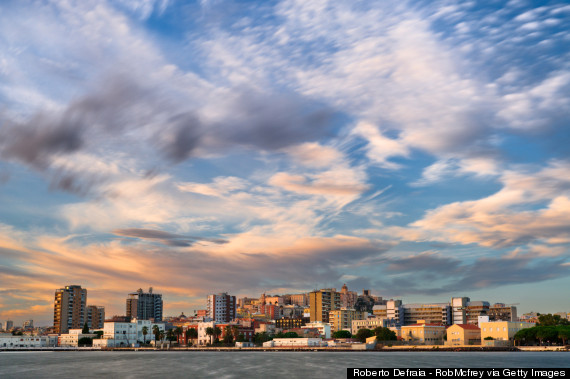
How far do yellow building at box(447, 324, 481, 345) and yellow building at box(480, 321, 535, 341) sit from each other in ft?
12.0

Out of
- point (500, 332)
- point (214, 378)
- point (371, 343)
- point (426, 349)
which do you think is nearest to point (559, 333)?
point (500, 332)

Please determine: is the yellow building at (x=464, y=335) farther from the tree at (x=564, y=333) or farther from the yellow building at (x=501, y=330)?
the tree at (x=564, y=333)

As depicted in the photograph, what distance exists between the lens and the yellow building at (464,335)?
191625mm

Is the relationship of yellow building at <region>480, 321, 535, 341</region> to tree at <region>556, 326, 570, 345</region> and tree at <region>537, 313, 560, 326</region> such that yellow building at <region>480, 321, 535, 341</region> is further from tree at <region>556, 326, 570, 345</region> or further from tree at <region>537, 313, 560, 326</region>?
tree at <region>556, 326, 570, 345</region>

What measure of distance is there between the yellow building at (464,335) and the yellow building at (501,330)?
3653 mm

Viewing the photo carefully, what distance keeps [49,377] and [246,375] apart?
25411 millimetres

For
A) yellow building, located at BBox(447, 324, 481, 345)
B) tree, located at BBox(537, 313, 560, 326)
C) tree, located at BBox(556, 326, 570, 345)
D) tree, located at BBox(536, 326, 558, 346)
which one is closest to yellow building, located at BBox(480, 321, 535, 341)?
yellow building, located at BBox(447, 324, 481, 345)

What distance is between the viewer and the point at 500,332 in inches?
7347

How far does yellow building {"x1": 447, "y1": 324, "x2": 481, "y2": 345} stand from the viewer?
→ 7544 inches

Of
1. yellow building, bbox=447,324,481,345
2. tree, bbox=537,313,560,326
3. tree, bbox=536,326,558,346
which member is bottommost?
yellow building, bbox=447,324,481,345

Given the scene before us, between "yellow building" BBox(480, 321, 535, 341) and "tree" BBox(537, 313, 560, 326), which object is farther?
"tree" BBox(537, 313, 560, 326)

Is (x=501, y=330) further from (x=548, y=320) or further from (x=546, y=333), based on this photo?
(x=546, y=333)

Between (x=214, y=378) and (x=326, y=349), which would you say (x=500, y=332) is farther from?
(x=214, y=378)

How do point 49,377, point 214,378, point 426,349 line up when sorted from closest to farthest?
point 214,378 → point 49,377 → point 426,349
